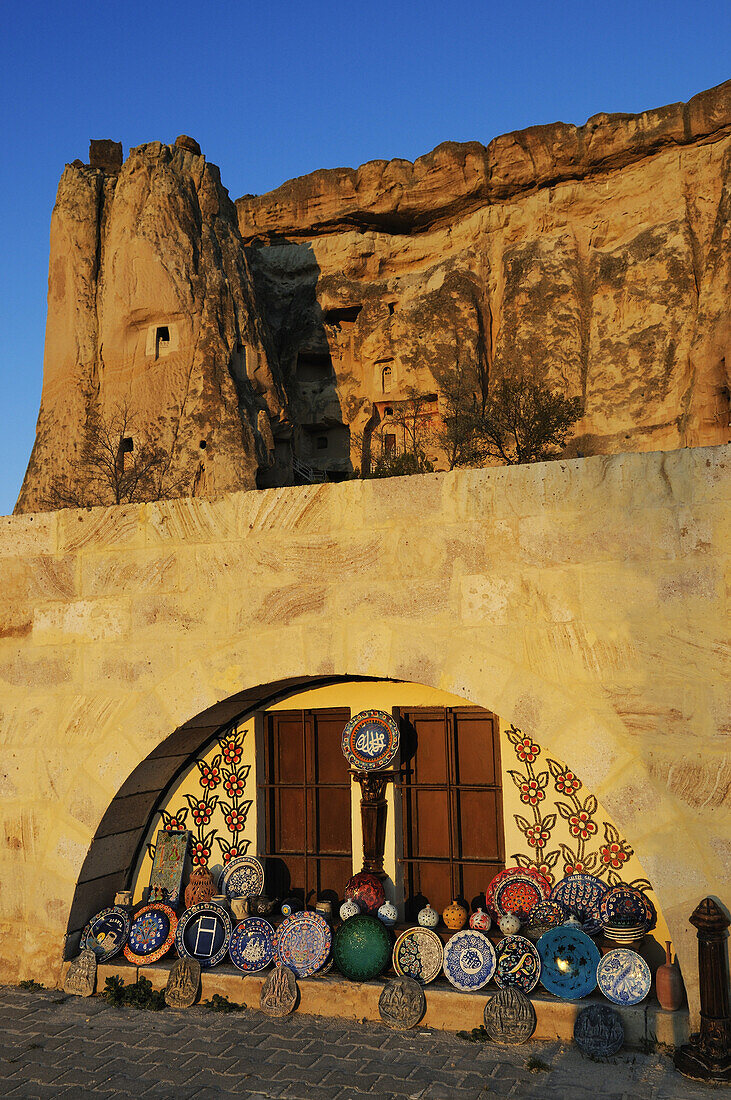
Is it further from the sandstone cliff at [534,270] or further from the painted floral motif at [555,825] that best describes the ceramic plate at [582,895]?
the sandstone cliff at [534,270]

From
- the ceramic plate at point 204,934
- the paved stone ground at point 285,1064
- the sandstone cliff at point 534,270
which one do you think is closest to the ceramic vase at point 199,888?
the ceramic plate at point 204,934

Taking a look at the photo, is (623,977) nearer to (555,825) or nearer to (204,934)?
(555,825)

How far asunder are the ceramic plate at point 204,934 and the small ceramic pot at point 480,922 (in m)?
1.45

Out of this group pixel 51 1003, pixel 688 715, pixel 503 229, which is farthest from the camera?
pixel 503 229

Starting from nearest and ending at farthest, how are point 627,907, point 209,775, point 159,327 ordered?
point 627,907 < point 209,775 < point 159,327

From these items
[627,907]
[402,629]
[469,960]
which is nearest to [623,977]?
[627,907]

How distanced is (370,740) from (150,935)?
5.76 ft

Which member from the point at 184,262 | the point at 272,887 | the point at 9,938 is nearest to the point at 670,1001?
the point at 272,887

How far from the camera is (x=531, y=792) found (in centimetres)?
488

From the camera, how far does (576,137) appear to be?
91.5 feet

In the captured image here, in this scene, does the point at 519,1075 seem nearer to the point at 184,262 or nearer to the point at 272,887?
the point at 272,887

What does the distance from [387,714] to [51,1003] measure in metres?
2.50

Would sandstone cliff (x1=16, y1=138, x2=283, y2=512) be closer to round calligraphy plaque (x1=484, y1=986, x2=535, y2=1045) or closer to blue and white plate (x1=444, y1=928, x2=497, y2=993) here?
blue and white plate (x1=444, y1=928, x2=497, y2=993)

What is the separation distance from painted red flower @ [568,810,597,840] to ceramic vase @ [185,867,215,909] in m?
2.31
